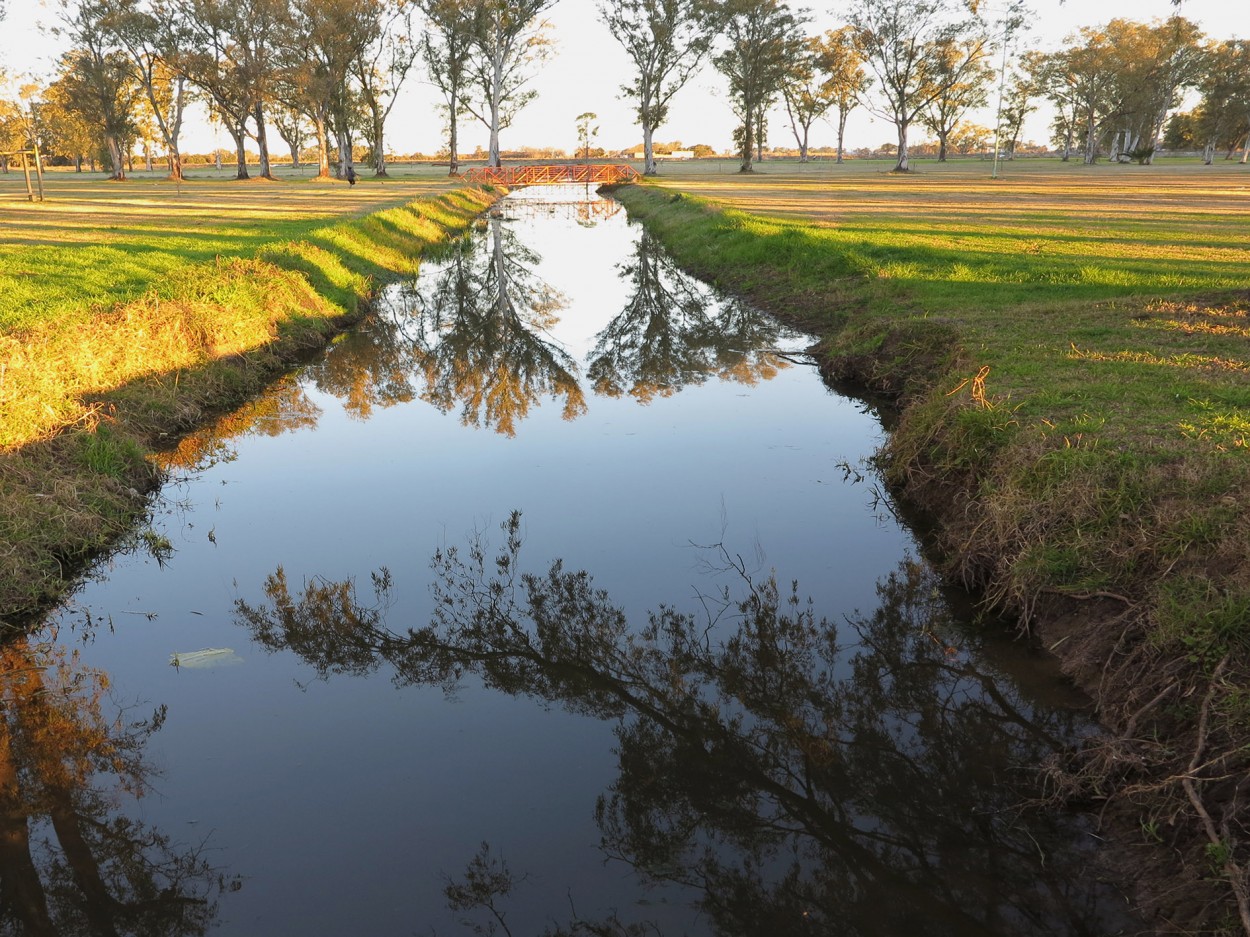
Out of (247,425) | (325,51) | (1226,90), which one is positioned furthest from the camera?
(1226,90)

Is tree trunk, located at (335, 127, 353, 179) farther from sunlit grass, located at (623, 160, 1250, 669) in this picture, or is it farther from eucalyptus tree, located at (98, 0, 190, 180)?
sunlit grass, located at (623, 160, 1250, 669)

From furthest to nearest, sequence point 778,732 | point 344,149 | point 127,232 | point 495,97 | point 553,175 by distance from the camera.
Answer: point 553,175 → point 495,97 → point 344,149 → point 127,232 → point 778,732

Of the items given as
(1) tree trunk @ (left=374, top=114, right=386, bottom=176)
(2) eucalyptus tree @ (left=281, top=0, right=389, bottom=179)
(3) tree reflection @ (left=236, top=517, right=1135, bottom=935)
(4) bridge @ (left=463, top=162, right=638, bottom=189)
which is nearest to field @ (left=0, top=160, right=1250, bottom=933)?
(3) tree reflection @ (left=236, top=517, right=1135, bottom=935)

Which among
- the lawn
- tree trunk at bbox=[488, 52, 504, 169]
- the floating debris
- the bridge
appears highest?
tree trunk at bbox=[488, 52, 504, 169]

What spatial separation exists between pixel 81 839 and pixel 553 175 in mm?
63980

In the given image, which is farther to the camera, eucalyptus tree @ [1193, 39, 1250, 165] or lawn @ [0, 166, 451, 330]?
eucalyptus tree @ [1193, 39, 1250, 165]

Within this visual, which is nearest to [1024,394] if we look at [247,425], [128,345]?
[247,425]

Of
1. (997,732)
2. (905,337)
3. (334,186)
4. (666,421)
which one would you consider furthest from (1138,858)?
(334,186)

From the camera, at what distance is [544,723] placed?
5.15 meters

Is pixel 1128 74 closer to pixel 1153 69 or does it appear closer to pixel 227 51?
pixel 1153 69

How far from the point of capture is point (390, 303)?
19.2 meters

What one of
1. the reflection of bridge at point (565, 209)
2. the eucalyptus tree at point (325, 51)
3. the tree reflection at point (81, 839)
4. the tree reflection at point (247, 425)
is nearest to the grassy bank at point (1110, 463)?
the tree reflection at point (81, 839)

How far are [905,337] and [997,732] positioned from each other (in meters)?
7.71

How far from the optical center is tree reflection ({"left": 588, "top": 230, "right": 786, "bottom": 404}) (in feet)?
42.2
